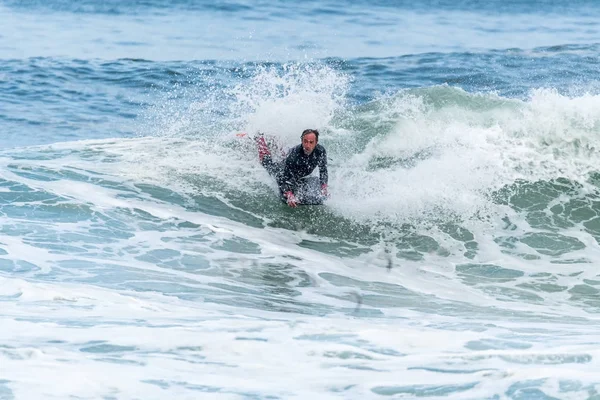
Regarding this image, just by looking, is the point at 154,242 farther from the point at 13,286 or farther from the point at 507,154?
the point at 507,154

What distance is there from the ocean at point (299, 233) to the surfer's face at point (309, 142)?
2.75ft

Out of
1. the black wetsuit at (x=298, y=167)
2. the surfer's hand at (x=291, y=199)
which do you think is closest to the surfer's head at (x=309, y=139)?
the black wetsuit at (x=298, y=167)

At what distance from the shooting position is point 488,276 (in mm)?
9242

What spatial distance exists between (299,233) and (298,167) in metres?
0.94

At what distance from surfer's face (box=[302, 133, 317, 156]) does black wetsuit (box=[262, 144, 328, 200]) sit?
8.7 inches

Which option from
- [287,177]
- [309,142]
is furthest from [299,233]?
[309,142]

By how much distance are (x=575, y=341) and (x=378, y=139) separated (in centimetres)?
782

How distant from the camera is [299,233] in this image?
413 inches

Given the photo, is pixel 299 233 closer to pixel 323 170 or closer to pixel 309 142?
pixel 323 170

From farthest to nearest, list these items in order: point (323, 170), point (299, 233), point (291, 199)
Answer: point (323, 170), point (291, 199), point (299, 233)

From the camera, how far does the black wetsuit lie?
1097 centimetres

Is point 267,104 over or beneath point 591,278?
over

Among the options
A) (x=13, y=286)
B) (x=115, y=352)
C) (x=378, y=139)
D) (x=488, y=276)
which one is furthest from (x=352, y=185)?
(x=115, y=352)

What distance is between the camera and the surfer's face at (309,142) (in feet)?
34.4
